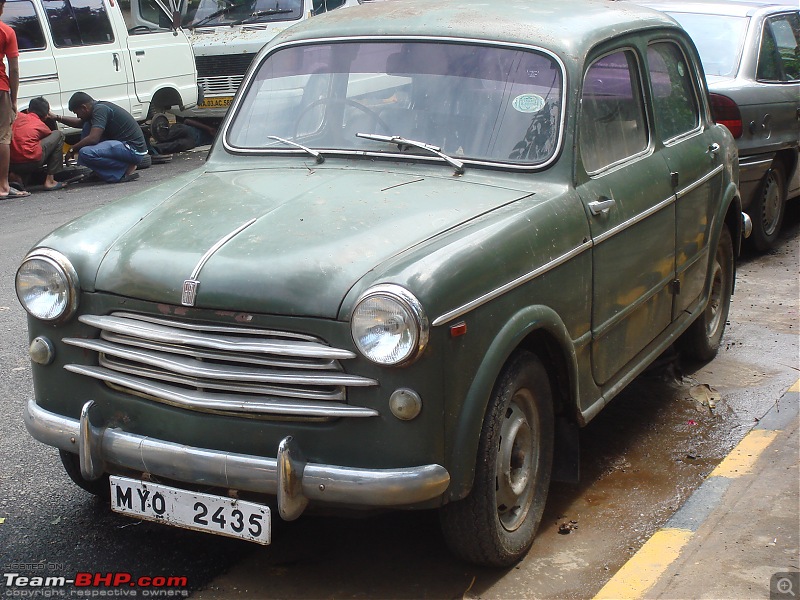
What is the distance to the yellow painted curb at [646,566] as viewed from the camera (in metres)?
3.69

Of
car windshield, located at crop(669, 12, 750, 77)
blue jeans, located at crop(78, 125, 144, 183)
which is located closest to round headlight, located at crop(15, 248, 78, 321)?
car windshield, located at crop(669, 12, 750, 77)

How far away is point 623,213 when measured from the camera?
175 inches

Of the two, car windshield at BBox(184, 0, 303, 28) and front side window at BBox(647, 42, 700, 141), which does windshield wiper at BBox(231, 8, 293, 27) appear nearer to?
car windshield at BBox(184, 0, 303, 28)

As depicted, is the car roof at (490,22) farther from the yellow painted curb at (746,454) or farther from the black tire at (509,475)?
the yellow painted curb at (746,454)

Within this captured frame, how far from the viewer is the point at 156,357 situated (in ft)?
11.4

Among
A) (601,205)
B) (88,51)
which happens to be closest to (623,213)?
(601,205)

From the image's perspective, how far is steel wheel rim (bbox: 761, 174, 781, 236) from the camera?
8.73 metres

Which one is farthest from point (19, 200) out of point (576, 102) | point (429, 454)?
point (429, 454)

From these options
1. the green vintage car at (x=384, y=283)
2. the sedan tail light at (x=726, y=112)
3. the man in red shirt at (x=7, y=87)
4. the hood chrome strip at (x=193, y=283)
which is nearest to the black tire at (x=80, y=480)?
the green vintage car at (x=384, y=283)

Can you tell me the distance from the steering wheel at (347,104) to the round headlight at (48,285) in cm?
136

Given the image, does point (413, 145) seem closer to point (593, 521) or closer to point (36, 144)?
point (593, 521)

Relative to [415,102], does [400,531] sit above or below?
below

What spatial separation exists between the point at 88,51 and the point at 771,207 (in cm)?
860

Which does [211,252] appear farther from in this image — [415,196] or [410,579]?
[410,579]
